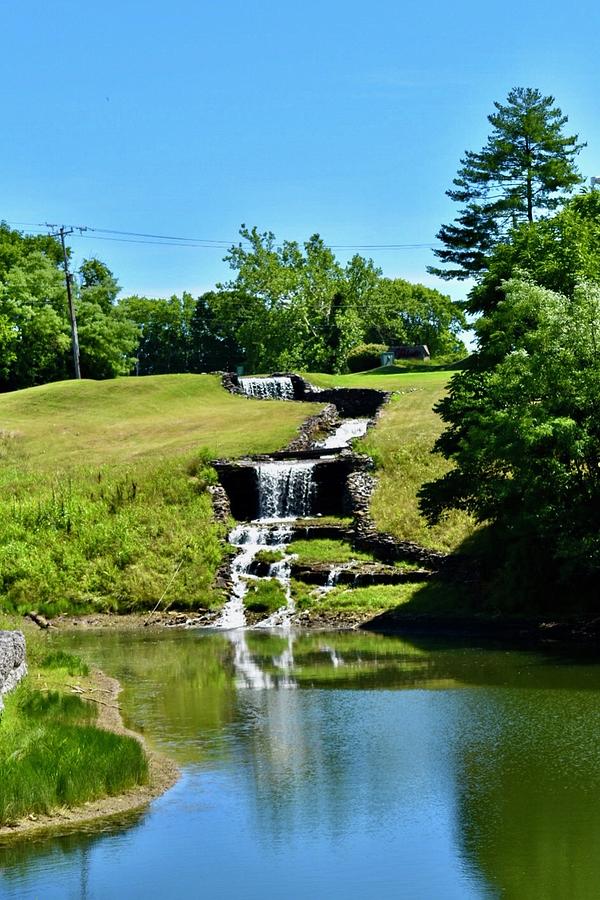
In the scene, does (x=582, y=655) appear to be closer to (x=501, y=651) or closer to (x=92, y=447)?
(x=501, y=651)

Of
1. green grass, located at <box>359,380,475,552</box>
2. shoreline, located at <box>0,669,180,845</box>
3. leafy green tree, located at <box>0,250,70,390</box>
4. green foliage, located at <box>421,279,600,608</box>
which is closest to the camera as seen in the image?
shoreline, located at <box>0,669,180,845</box>

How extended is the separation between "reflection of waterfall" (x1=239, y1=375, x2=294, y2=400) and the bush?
23.1m

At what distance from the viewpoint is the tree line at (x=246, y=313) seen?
93.5 metres

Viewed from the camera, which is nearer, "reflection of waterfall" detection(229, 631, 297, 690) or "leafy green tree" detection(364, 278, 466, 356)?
"reflection of waterfall" detection(229, 631, 297, 690)

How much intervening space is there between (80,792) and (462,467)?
25182 mm

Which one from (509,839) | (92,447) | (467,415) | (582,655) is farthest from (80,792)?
(92,447)

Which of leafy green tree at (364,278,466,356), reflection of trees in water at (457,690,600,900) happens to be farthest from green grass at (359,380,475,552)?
leafy green tree at (364,278,466,356)

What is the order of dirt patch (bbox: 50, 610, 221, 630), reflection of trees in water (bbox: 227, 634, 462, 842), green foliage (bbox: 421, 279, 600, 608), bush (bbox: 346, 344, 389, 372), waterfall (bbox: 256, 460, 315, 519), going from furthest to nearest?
bush (bbox: 346, 344, 389, 372), waterfall (bbox: 256, 460, 315, 519), dirt patch (bbox: 50, 610, 221, 630), green foliage (bbox: 421, 279, 600, 608), reflection of trees in water (bbox: 227, 634, 462, 842)

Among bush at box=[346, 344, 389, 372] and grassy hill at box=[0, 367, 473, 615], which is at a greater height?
bush at box=[346, 344, 389, 372]

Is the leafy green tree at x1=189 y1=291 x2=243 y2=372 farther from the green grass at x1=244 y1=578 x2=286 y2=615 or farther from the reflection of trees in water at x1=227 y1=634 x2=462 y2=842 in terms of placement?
the reflection of trees in water at x1=227 y1=634 x2=462 y2=842

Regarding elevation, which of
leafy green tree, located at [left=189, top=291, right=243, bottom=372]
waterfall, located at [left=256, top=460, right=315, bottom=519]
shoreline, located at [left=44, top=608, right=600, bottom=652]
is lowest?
shoreline, located at [left=44, top=608, right=600, bottom=652]

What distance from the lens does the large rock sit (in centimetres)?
2469

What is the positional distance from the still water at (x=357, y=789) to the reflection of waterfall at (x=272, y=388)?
157 ft

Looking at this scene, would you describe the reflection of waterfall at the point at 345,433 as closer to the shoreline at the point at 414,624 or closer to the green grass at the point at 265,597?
the green grass at the point at 265,597
